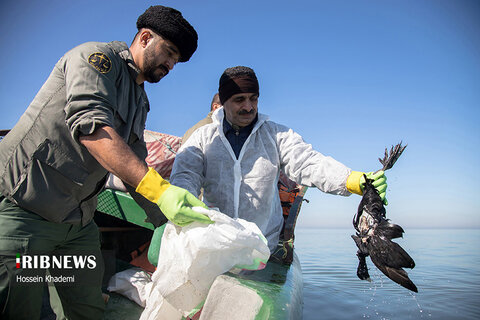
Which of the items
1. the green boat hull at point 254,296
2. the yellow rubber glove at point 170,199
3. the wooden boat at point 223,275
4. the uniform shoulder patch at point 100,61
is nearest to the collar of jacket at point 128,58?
the uniform shoulder patch at point 100,61

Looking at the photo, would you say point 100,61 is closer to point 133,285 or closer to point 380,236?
point 380,236

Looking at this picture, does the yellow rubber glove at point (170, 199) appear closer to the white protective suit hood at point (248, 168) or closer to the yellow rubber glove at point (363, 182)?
the white protective suit hood at point (248, 168)

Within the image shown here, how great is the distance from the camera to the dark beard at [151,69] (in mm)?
1897

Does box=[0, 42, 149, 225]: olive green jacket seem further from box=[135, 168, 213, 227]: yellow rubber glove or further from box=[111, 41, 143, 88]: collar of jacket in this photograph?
box=[135, 168, 213, 227]: yellow rubber glove

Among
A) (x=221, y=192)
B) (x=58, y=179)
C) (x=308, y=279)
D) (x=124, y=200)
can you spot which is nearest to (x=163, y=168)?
(x=124, y=200)

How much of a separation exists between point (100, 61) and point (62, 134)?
46 cm

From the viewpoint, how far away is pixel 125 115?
184 cm

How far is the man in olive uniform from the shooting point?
54.5 inches

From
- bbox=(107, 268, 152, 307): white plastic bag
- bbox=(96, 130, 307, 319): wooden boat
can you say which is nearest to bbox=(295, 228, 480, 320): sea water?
bbox=(96, 130, 307, 319): wooden boat

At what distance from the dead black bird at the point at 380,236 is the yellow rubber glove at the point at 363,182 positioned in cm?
2

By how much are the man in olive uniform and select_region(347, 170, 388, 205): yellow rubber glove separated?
3.39ft

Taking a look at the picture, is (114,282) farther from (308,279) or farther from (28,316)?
(308,279)

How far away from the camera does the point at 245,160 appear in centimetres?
243

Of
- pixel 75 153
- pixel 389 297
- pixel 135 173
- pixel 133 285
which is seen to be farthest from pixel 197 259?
pixel 389 297
